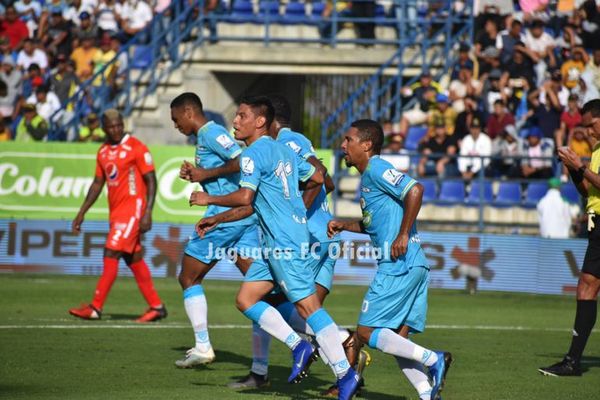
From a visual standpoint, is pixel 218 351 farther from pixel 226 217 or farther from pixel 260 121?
pixel 260 121

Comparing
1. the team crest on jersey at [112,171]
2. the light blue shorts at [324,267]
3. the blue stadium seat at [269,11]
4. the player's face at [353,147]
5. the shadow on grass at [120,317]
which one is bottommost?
the shadow on grass at [120,317]

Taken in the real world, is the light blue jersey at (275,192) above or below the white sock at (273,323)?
above

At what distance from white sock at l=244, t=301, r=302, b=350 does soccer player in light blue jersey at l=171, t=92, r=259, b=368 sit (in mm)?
1552

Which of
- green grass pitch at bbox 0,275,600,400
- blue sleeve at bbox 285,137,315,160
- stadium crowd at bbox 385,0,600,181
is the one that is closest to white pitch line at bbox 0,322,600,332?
green grass pitch at bbox 0,275,600,400

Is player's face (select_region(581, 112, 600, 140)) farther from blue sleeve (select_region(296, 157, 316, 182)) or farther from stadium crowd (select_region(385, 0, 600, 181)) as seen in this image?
stadium crowd (select_region(385, 0, 600, 181))

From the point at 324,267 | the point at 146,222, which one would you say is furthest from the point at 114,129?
the point at 324,267

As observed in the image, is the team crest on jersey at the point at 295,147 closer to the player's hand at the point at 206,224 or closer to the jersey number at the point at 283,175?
the jersey number at the point at 283,175

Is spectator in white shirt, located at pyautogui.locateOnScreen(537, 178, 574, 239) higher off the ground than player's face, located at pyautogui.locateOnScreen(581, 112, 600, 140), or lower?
lower

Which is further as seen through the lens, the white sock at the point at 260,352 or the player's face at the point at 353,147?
the white sock at the point at 260,352

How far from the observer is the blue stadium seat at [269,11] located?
26.3m

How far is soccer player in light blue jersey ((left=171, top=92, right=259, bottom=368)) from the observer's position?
10500mm

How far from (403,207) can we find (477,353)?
3912 mm

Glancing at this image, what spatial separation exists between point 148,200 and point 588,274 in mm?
5368

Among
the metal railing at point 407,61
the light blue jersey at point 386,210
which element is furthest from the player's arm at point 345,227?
the metal railing at point 407,61
